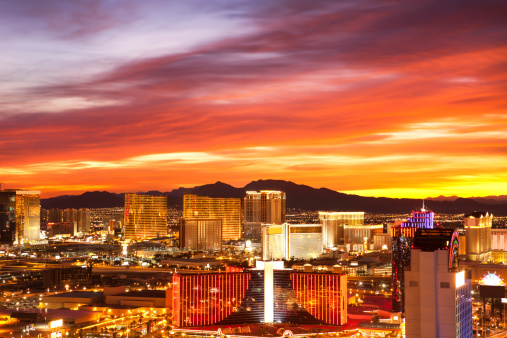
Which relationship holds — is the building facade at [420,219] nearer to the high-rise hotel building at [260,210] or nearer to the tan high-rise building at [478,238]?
the tan high-rise building at [478,238]

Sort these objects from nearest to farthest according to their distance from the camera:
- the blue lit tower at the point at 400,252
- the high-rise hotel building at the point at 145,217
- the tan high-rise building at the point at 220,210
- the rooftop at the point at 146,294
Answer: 1. the blue lit tower at the point at 400,252
2. the rooftop at the point at 146,294
3. the high-rise hotel building at the point at 145,217
4. the tan high-rise building at the point at 220,210

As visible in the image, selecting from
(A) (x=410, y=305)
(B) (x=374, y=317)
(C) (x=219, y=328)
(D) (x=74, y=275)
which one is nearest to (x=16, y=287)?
(D) (x=74, y=275)

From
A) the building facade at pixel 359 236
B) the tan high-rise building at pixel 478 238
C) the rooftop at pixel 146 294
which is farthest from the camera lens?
the building facade at pixel 359 236

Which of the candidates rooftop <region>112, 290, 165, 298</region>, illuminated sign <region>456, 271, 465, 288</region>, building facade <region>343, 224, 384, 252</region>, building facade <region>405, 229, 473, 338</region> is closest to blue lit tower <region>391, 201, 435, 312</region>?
rooftop <region>112, 290, 165, 298</region>

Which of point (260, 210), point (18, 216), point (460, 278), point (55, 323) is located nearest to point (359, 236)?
point (260, 210)

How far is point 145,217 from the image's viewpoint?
547ft

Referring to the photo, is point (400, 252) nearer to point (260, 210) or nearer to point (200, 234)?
point (200, 234)

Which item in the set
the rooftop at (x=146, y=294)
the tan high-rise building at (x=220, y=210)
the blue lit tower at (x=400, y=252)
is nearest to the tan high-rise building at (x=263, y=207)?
the tan high-rise building at (x=220, y=210)

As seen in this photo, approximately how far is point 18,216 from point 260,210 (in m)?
54.4

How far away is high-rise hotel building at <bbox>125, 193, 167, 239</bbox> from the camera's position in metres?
164

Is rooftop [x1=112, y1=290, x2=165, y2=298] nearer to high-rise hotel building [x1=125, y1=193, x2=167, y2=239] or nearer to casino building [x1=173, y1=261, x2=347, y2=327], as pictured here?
casino building [x1=173, y1=261, x2=347, y2=327]

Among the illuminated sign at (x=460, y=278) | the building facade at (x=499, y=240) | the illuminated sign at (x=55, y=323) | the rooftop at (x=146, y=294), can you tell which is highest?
the illuminated sign at (x=460, y=278)

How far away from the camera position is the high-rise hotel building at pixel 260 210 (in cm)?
16975

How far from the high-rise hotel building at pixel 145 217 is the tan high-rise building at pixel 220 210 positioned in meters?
6.16
